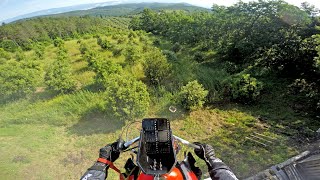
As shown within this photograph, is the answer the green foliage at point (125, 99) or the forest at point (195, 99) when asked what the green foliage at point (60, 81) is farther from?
the green foliage at point (125, 99)

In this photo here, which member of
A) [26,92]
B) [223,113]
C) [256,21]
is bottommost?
[223,113]

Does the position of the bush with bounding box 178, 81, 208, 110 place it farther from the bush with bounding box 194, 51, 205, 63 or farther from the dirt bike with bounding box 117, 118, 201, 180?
the dirt bike with bounding box 117, 118, 201, 180

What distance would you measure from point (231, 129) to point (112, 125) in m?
4.34

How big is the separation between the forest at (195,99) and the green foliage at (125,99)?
0.04m

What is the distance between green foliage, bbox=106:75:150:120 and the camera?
9617 mm

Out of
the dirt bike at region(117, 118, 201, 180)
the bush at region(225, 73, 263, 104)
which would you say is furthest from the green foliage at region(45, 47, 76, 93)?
the dirt bike at region(117, 118, 201, 180)

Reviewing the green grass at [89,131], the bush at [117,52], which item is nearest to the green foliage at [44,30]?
the bush at [117,52]

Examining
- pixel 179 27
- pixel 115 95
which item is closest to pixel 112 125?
pixel 115 95

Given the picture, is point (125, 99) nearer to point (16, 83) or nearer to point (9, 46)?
point (16, 83)

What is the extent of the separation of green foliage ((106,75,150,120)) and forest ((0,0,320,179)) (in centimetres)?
4

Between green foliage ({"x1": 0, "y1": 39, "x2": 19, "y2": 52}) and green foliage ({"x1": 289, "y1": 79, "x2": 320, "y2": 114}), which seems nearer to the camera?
green foliage ({"x1": 289, "y1": 79, "x2": 320, "y2": 114})

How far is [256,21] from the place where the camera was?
15.1 m

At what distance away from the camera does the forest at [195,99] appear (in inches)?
319

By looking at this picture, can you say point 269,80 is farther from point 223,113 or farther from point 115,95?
point 115,95
